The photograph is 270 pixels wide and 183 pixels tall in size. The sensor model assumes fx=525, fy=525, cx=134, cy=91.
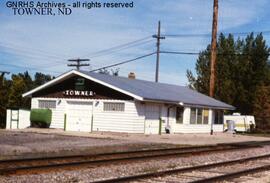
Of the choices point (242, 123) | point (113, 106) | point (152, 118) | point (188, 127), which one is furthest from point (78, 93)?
point (242, 123)

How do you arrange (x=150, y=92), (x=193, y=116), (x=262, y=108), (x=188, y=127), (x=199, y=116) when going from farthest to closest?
(x=262, y=108), (x=199, y=116), (x=193, y=116), (x=188, y=127), (x=150, y=92)

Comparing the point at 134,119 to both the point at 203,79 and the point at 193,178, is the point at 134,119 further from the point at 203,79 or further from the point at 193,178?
the point at 203,79

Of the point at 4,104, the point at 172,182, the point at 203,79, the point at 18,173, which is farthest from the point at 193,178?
the point at 203,79

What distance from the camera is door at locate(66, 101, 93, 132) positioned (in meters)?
34.8

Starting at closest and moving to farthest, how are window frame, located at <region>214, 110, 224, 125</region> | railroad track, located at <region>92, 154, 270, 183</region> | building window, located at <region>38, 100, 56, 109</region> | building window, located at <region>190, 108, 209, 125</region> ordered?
railroad track, located at <region>92, 154, 270, 183</region>, building window, located at <region>38, 100, 56, 109</region>, building window, located at <region>190, 108, 209, 125</region>, window frame, located at <region>214, 110, 224, 125</region>

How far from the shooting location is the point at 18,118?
3766 centimetres

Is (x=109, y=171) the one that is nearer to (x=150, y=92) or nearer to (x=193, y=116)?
(x=150, y=92)

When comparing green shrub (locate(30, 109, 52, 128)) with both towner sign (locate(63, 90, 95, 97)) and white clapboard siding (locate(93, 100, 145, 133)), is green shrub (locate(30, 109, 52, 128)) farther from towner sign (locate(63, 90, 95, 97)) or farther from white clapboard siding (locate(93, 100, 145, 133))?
white clapboard siding (locate(93, 100, 145, 133))

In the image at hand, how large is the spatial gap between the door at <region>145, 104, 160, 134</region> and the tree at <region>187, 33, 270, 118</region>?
28.6 metres

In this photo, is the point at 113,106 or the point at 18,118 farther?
the point at 18,118

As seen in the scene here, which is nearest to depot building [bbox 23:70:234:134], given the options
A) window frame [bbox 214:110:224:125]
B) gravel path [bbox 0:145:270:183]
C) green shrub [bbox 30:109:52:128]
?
green shrub [bbox 30:109:52:128]

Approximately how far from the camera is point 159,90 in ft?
128

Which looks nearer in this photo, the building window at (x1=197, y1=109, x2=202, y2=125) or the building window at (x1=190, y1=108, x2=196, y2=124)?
the building window at (x1=190, y1=108, x2=196, y2=124)

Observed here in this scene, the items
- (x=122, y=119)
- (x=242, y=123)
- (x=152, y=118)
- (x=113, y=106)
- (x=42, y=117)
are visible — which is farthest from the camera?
(x=242, y=123)
